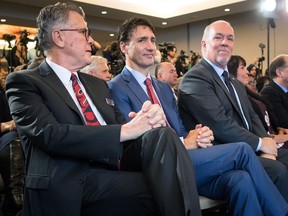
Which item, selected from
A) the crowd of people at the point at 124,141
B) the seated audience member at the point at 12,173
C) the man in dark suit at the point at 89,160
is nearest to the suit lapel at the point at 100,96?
the crowd of people at the point at 124,141

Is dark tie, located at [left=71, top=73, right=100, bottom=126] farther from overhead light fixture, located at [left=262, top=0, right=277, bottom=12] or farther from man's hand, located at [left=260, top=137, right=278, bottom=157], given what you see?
overhead light fixture, located at [left=262, top=0, right=277, bottom=12]

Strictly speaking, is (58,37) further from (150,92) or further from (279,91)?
(279,91)

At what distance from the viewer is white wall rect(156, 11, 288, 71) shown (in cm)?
857

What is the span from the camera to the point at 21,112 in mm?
1242

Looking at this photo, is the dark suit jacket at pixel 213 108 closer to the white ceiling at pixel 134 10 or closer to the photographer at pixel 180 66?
the photographer at pixel 180 66

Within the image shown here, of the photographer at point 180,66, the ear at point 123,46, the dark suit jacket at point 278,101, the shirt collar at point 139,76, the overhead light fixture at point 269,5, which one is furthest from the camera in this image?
Result: the photographer at point 180,66

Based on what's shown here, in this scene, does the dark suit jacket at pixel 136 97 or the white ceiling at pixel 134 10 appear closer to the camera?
the dark suit jacket at pixel 136 97

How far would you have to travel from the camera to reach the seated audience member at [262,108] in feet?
8.25

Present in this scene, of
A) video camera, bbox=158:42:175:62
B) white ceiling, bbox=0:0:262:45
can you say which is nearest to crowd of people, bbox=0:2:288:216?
video camera, bbox=158:42:175:62

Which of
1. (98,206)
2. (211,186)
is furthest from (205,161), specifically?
(98,206)

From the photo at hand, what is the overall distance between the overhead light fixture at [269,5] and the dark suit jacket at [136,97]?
505 centimetres

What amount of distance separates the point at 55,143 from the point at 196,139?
0.73 meters

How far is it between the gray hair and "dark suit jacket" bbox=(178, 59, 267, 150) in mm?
806

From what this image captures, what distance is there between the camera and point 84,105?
141cm
